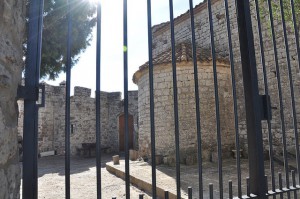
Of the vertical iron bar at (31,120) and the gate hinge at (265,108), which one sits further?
Answer: the gate hinge at (265,108)

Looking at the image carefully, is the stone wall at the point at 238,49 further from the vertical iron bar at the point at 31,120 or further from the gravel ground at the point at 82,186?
the vertical iron bar at the point at 31,120

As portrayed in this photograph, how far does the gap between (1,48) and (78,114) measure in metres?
14.4

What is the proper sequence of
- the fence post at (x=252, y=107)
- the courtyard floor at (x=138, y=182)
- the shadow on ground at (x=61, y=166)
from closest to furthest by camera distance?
1. the fence post at (x=252, y=107)
2. the courtyard floor at (x=138, y=182)
3. the shadow on ground at (x=61, y=166)

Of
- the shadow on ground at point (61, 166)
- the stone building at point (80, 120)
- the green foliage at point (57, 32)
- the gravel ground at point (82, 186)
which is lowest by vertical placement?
the shadow on ground at point (61, 166)

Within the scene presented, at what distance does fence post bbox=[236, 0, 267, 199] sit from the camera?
169 centimetres

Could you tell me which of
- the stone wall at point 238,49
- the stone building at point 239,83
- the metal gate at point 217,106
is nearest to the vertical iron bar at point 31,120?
the metal gate at point 217,106

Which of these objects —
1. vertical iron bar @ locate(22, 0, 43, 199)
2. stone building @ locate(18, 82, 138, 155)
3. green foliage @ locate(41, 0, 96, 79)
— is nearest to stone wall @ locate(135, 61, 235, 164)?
green foliage @ locate(41, 0, 96, 79)

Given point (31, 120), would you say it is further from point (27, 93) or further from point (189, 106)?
point (189, 106)

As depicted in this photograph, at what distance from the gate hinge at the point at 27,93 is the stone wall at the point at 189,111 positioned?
6.89m

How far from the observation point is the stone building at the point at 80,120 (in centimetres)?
1445

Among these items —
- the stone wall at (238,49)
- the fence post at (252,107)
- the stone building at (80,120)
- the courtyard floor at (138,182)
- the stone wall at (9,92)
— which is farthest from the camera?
the stone building at (80,120)

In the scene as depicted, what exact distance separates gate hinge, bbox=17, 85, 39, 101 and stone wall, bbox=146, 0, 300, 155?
5871 millimetres

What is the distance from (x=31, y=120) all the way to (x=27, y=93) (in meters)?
0.13

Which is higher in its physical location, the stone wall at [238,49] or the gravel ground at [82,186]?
the stone wall at [238,49]
